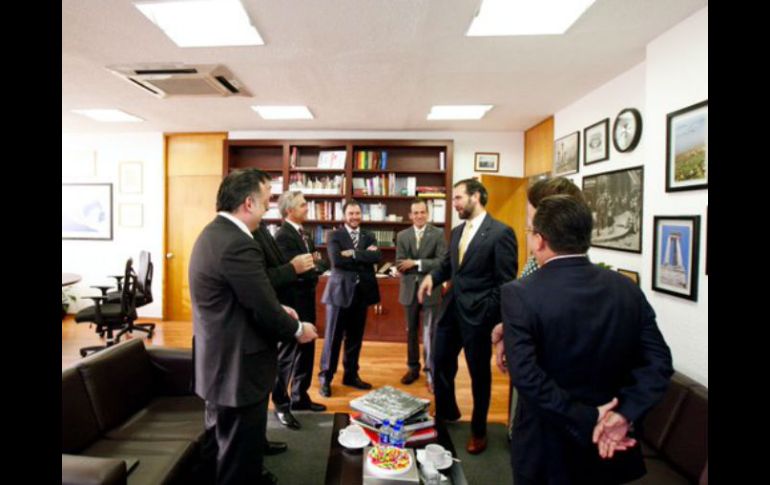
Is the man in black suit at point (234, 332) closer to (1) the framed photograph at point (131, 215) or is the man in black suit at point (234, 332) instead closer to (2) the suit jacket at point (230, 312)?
(2) the suit jacket at point (230, 312)

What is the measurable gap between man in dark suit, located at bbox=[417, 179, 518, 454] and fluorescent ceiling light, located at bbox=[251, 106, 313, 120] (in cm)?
271

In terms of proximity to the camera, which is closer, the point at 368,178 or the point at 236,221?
the point at 236,221

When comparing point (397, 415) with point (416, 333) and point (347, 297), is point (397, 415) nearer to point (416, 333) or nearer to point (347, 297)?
point (347, 297)

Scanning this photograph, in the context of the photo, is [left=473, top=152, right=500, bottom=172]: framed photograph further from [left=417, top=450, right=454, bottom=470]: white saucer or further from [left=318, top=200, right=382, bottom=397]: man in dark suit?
[left=417, top=450, right=454, bottom=470]: white saucer

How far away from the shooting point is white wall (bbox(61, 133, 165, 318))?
5.83m

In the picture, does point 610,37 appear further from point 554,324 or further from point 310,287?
point 310,287

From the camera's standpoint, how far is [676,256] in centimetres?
240

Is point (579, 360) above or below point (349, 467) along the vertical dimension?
above

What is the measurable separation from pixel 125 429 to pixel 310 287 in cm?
133

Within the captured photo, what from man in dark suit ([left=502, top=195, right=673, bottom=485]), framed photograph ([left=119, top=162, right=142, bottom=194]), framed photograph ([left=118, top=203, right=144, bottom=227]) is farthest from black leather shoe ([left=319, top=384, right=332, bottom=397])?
framed photograph ([left=119, top=162, right=142, bottom=194])

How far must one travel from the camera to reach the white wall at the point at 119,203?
229 inches

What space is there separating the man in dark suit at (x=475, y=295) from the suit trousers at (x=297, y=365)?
0.97 m

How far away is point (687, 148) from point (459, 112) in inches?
104

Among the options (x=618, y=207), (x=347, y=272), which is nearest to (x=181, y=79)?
(x=347, y=272)
